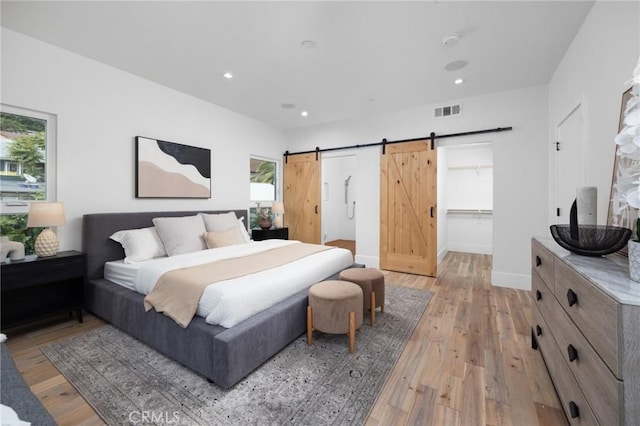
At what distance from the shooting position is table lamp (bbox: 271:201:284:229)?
5.26m

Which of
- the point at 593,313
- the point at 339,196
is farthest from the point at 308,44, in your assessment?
the point at 339,196

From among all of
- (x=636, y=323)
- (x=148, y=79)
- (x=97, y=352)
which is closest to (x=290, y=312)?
(x=97, y=352)

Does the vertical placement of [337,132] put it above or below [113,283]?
above

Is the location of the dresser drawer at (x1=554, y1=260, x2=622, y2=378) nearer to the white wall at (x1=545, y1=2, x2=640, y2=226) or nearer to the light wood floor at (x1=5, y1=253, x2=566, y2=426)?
the light wood floor at (x1=5, y1=253, x2=566, y2=426)

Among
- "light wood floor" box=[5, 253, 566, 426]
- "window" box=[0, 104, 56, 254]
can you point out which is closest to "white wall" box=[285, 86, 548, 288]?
"light wood floor" box=[5, 253, 566, 426]

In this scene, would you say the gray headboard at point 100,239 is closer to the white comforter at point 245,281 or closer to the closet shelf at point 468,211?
the white comforter at point 245,281

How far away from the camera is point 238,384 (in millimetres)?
1761

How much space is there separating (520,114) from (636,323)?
3.86 m

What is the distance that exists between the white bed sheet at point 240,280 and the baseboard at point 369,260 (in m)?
1.67

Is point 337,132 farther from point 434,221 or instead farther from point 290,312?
point 290,312

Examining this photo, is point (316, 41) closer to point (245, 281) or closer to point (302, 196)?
point (245, 281)

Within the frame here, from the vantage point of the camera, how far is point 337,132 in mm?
5293

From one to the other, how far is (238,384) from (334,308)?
835 millimetres

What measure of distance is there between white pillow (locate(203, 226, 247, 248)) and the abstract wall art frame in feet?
2.91
